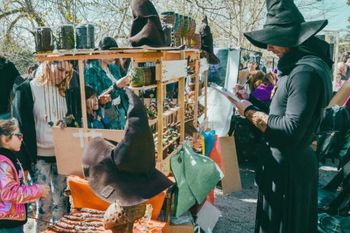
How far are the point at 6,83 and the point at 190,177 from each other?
202cm

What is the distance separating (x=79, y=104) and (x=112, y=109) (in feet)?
2.01

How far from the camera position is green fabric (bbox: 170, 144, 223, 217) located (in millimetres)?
2340

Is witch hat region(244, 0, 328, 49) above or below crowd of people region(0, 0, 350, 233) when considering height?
above

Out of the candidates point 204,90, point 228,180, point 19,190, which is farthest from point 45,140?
point 228,180

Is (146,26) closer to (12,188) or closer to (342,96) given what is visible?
(12,188)

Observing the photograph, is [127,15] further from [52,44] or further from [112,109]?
[52,44]

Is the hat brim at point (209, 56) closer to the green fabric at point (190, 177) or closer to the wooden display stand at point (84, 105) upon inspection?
the wooden display stand at point (84, 105)

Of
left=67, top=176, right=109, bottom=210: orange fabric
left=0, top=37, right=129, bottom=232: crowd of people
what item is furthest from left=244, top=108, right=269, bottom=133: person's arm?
left=0, top=37, right=129, bottom=232: crowd of people

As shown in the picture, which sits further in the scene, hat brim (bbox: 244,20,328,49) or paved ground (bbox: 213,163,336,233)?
paved ground (bbox: 213,163,336,233)

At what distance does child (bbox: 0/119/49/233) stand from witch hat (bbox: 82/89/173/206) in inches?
34.2

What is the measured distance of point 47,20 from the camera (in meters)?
6.33

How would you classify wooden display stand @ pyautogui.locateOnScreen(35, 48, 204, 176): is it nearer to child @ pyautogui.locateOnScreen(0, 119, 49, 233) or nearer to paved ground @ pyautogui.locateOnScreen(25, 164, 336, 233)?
child @ pyautogui.locateOnScreen(0, 119, 49, 233)

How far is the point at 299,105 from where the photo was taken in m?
1.78

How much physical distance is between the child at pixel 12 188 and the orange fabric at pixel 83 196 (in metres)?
0.16
